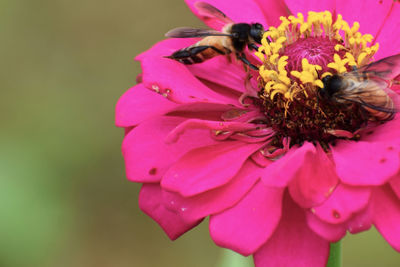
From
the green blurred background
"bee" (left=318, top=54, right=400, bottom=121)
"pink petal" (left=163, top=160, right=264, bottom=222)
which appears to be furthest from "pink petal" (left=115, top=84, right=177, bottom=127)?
the green blurred background

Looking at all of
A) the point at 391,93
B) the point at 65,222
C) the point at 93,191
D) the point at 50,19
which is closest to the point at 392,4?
the point at 391,93

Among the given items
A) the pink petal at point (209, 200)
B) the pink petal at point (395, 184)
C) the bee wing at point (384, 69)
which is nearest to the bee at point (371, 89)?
the bee wing at point (384, 69)

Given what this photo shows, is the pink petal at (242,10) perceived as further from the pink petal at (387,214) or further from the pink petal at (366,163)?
the pink petal at (387,214)

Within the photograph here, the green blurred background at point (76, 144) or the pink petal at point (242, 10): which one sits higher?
the pink petal at point (242, 10)

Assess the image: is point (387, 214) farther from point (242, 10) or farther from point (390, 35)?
point (242, 10)

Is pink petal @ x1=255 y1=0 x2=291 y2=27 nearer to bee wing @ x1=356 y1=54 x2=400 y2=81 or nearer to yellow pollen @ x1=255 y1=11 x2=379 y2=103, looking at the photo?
yellow pollen @ x1=255 y1=11 x2=379 y2=103

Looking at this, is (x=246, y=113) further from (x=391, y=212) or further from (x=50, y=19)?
(x=50, y=19)

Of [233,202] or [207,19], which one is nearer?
[233,202]
